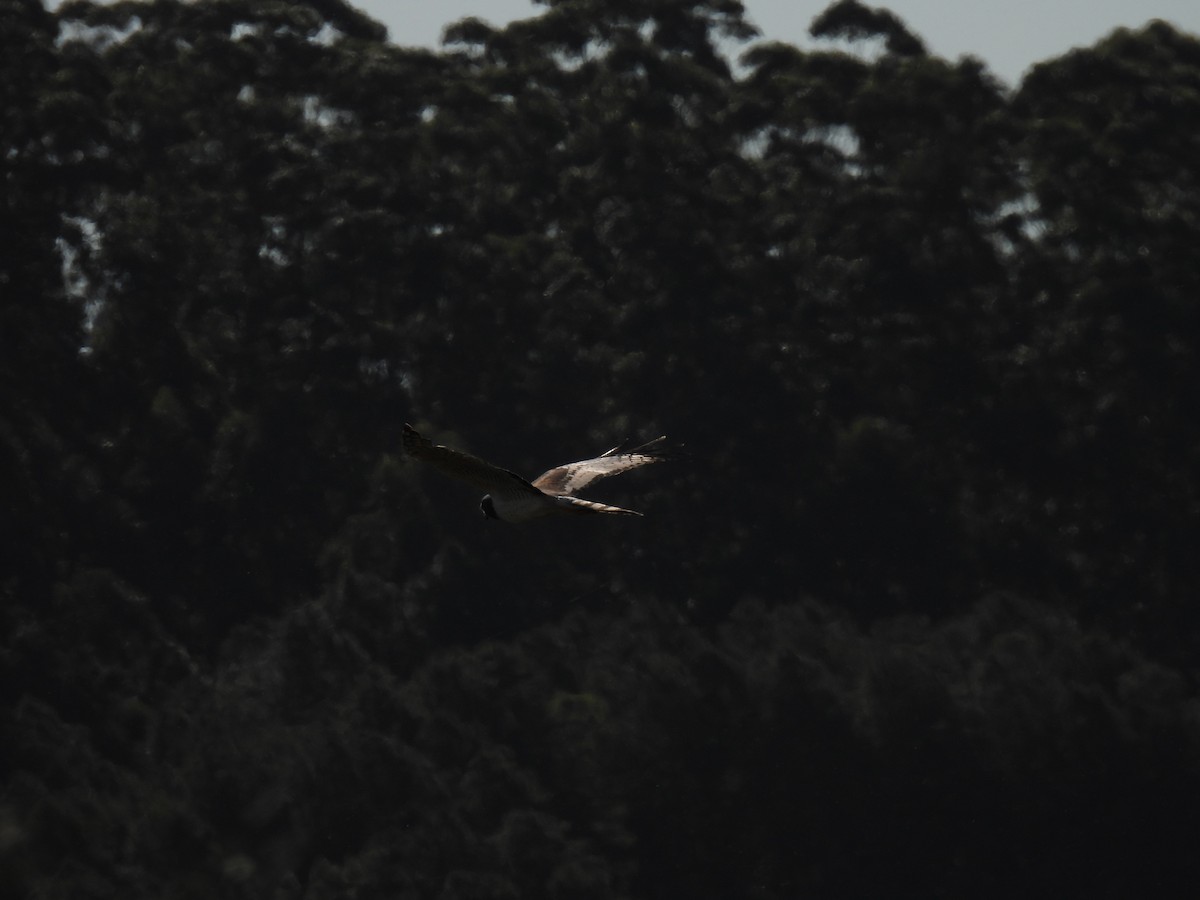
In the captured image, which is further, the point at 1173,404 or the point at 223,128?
the point at 223,128

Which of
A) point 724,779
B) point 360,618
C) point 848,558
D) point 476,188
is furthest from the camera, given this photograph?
point 476,188

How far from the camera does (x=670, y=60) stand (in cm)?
2672

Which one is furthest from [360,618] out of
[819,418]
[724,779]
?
[819,418]

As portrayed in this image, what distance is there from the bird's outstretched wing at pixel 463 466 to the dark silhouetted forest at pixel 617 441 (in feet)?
39.7

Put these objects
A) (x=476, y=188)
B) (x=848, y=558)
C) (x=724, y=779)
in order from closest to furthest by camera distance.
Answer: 1. (x=724, y=779)
2. (x=848, y=558)
3. (x=476, y=188)

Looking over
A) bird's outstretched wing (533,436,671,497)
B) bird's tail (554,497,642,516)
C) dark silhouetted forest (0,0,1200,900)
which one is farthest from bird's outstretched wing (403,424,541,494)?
dark silhouetted forest (0,0,1200,900)

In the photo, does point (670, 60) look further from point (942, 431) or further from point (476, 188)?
point (942, 431)

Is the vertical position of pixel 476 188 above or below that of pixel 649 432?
above

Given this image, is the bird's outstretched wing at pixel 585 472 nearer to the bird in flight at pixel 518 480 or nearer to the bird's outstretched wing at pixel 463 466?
the bird in flight at pixel 518 480

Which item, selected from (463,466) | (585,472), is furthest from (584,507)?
(585,472)

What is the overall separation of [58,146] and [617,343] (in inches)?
325

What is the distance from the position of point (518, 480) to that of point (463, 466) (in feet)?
0.96

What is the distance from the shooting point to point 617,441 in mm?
23391

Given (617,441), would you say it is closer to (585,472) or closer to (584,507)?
(585,472)
